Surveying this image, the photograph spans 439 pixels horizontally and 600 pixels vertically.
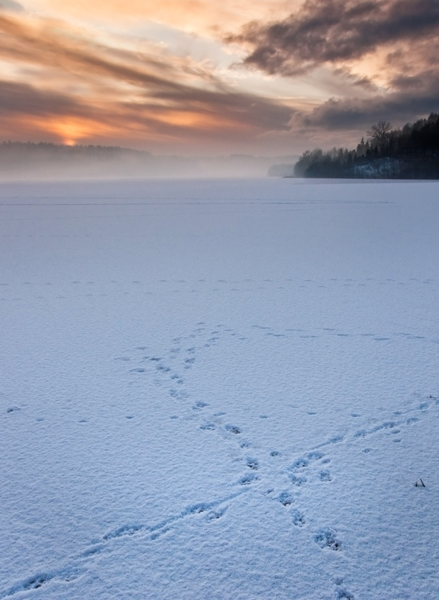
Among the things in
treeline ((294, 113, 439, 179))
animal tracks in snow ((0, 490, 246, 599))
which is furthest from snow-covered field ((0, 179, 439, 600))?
treeline ((294, 113, 439, 179))

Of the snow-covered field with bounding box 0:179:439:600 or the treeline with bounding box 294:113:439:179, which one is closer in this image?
the snow-covered field with bounding box 0:179:439:600

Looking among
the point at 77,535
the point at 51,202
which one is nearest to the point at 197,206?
the point at 51,202

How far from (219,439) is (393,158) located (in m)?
78.8

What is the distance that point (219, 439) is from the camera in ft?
7.93

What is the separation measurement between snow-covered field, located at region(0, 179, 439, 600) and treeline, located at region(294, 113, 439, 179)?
6670cm

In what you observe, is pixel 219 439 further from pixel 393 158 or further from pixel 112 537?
pixel 393 158

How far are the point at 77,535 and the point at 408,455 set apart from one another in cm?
161

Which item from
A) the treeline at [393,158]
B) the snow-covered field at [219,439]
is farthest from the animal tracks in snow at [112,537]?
the treeline at [393,158]

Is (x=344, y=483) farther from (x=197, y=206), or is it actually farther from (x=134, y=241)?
(x=197, y=206)

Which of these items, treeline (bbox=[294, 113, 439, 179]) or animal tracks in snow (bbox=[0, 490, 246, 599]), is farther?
treeline (bbox=[294, 113, 439, 179])

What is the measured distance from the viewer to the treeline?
226ft

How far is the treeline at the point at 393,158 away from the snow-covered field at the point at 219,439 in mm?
66699

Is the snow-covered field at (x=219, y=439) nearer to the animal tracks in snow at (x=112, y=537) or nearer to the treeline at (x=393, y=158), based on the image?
the animal tracks in snow at (x=112, y=537)

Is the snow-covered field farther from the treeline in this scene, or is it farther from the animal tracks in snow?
the treeline
